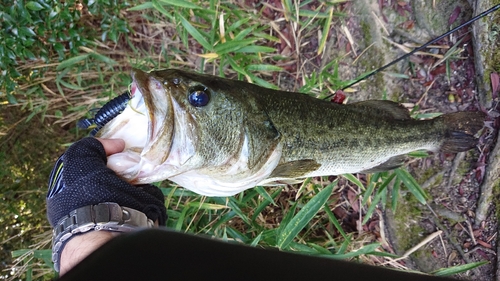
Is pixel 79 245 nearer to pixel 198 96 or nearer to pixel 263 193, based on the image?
pixel 198 96

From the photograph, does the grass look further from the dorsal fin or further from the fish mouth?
the fish mouth

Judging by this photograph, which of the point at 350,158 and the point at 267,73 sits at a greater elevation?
the point at 267,73

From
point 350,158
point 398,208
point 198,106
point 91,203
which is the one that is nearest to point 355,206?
point 398,208

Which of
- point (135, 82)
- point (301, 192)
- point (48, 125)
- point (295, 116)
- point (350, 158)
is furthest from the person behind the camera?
point (48, 125)

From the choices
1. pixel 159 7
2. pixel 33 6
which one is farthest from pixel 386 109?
pixel 33 6

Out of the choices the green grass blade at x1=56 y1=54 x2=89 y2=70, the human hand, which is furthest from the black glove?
the green grass blade at x1=56 y1=54 x2=89 y2=70

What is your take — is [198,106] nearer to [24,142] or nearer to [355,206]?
[355,206]

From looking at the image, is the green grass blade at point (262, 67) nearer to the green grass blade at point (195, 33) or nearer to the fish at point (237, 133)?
the green grass blade at point (195, 33)
